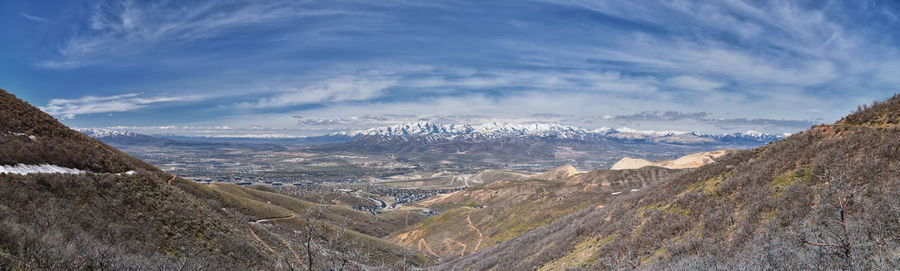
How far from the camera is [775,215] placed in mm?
13898

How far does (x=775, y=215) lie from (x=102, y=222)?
3322cm

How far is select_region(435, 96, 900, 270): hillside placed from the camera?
888cm

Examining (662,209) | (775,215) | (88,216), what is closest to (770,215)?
(775,215)

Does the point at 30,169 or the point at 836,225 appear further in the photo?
the point at 30,169

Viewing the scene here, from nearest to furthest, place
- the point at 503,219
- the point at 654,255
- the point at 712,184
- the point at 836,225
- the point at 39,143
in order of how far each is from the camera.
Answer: the point at 836,225
the point at 654,255
the point at 712,184
the point at 39,143
the point at 503,219

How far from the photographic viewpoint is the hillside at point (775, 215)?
888 centimetres

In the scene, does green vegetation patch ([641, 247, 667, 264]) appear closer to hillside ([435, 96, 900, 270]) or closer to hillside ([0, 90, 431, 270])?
hillside ([435, 96, 900, 270])

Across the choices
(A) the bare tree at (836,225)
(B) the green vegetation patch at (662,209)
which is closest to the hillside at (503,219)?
(B) the green vegetation patch at (662,209)

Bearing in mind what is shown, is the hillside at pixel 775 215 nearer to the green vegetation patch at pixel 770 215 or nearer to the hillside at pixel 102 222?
the green vegetation patch at pixel 770 215

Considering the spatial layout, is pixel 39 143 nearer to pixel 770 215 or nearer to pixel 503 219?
pixel 770 215

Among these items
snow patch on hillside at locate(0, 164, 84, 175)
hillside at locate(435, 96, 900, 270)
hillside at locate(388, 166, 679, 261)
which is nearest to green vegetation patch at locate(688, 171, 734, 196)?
hillside at locate(435, 96, 900, 270)

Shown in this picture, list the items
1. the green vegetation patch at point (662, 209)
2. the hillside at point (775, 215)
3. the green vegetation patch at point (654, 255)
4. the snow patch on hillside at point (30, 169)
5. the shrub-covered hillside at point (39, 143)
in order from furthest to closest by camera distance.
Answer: the shrub-covered hillside at point (39, 143)
the snow patch on hillside at point (30, 169)
the green vegetation patch at point (662, 209)
the green vegetation patch at point (654, 255)
the hillside at point (775, 215)

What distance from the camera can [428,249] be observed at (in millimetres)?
67062

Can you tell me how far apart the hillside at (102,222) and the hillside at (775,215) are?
10371 millimetres
